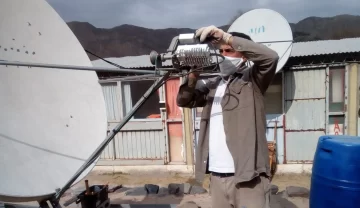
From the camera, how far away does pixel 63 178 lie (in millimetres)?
2182

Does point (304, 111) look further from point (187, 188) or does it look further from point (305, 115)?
point (187, 188)

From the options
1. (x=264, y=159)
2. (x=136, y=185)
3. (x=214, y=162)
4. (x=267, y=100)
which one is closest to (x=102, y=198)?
(x=214, y=162)

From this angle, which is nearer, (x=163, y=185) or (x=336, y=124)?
(x=336, y=124)

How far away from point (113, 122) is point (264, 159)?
514cm

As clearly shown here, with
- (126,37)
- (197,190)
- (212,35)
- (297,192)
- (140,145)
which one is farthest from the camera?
(126,37)

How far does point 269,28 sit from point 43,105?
3739mm

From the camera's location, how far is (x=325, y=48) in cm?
588

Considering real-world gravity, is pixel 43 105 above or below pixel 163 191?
above

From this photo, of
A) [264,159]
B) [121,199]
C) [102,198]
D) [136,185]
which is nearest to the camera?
[264,159]

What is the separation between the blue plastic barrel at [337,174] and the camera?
2.76 m

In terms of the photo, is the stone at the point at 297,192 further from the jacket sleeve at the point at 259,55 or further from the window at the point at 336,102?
the jacket sleeve at the point at 259,55

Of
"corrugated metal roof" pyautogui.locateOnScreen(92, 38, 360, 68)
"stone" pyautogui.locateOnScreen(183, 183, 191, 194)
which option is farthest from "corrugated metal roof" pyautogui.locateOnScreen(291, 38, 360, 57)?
"stone" pyautogui.locateOnScreen(183, 183, 191, 194)

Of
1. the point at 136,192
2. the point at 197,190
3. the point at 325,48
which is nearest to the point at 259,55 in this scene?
the point at 197,190

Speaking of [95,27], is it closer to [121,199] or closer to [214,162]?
[121,199]
